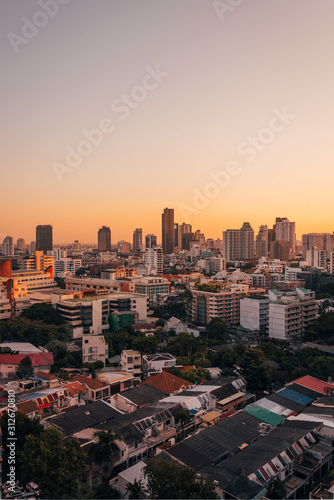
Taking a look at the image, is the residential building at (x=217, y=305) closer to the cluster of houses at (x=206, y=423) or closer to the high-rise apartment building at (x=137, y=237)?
the cluster of houses at (x=206, y=423)

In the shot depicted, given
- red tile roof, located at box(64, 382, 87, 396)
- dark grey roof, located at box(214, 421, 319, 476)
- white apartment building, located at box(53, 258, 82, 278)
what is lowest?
dark grey roof, located at box(214, 421, 319, 476)

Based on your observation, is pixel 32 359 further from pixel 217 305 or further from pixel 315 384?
pixel 217 305

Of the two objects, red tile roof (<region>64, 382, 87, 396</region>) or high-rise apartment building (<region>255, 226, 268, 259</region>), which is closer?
red tile roof (<region>64, 382, 87, 396</region>)

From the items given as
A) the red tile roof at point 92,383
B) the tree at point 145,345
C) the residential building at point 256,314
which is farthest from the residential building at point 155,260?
the red tile roof at point 92,383

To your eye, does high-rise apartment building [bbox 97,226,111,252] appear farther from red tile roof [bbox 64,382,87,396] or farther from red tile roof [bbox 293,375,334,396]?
red tile roof [bbox 293,375,334,396]

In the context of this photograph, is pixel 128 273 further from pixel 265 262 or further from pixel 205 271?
pixel 265 262

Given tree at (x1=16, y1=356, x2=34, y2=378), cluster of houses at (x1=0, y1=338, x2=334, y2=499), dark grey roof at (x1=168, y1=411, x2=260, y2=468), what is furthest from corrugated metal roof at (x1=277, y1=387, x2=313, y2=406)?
tree at (x1=16, y1=356, x2=34, y2=378)
